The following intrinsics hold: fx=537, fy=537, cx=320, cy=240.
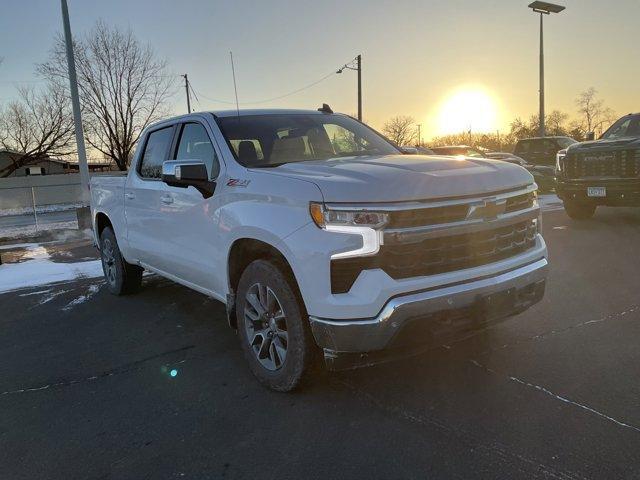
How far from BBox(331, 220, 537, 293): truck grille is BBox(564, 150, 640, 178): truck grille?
6.79 meters

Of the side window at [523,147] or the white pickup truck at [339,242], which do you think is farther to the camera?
the side window at [523,147]

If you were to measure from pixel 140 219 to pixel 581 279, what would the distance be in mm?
4666

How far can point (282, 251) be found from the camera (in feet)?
10.3

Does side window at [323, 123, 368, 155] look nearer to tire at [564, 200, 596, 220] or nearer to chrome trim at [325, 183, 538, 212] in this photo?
chrome trim at [325, 183, 538, 212]

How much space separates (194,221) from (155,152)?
1481mm

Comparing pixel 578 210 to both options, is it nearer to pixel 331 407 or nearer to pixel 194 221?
pixel 194 221

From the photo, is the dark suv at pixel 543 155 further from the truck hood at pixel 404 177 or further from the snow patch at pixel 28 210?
the snow patch at pixel 28 210

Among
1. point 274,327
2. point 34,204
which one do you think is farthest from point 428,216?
point 34,204

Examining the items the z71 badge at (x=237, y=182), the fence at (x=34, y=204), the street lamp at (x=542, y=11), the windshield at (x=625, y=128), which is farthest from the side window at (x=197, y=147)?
the street lamp at (x=542, y=11)

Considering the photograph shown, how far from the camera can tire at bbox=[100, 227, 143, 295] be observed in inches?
237

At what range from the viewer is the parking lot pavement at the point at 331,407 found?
8.68ft

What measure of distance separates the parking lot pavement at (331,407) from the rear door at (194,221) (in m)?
0.63

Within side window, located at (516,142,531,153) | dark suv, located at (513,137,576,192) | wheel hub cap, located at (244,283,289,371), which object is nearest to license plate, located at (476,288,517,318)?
wheel hub cap, located at (244,283,289,371)

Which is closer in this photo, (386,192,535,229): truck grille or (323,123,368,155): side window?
(386,192,535,229): truck grille
